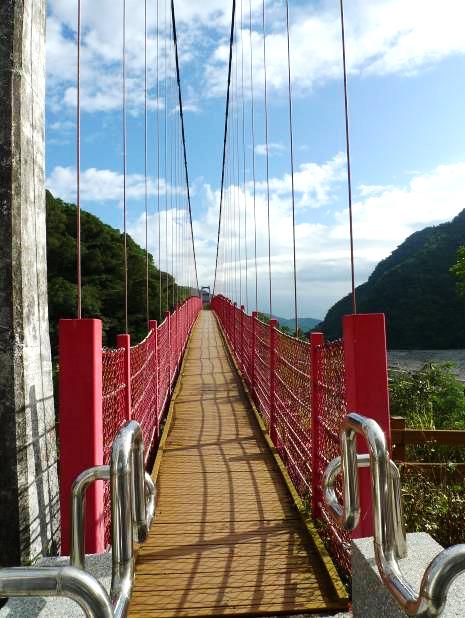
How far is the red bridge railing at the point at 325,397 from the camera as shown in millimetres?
2371

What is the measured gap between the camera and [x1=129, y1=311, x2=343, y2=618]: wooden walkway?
220cm

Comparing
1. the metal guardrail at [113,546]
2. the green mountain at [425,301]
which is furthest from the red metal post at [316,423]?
the green mountain at [425,301]

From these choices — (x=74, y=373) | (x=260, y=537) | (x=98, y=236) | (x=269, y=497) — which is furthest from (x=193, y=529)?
(x=98, y=236)

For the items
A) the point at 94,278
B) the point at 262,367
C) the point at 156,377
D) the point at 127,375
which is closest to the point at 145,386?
the point at 156,377

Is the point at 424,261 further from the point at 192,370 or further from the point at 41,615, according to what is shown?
the point at 41,615

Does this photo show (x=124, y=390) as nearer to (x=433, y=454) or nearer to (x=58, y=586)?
(x=58, y=586)

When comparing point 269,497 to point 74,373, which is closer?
point 74,373

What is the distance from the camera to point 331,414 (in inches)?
111

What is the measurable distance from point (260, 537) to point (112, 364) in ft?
4.01

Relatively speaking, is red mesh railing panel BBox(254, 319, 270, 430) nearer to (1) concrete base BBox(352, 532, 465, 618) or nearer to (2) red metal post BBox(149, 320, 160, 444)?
(2) red metal post BBox(149, 320, 160, 444)

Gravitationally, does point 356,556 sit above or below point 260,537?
above

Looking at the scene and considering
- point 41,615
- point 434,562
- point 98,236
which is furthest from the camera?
point 98,236

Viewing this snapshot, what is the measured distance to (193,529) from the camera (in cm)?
295

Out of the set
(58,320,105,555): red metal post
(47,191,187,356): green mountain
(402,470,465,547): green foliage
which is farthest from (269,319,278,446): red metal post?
Answer: (47,191,187,356): green mountain
